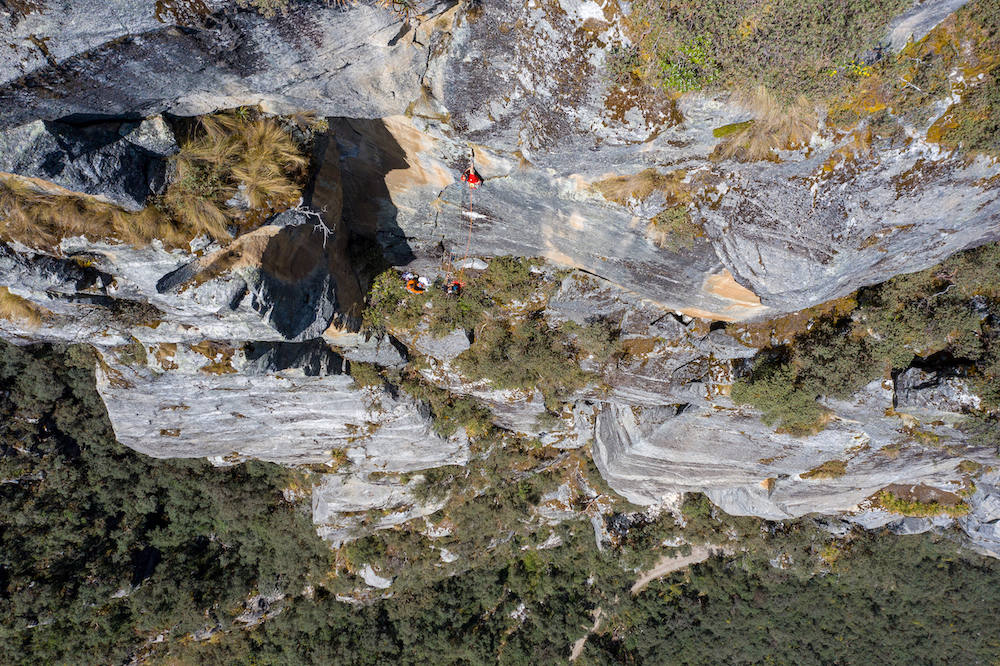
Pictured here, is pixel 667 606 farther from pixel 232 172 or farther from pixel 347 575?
pixel 232 172

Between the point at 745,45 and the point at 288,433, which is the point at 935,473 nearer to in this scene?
the point at 745,45

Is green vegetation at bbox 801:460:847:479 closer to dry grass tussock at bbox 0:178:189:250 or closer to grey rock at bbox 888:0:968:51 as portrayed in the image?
grey rock at bbox 888:0:968:51

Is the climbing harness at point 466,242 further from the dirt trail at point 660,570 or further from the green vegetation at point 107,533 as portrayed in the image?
the dirt trail at point 660,570

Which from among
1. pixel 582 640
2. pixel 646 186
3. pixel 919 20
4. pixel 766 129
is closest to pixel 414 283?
pixel 646 186

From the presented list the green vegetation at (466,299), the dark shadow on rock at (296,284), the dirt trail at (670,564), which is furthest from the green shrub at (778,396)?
the dirt trail at (670,564)

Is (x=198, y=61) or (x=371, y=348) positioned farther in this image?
(x=371, y=348)

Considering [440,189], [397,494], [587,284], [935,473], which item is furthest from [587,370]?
[935,473]

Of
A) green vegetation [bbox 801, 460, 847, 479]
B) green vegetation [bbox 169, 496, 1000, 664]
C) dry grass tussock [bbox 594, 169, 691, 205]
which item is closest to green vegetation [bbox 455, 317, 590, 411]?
dry grass tussock [bbox 594, 169, 691, 205]

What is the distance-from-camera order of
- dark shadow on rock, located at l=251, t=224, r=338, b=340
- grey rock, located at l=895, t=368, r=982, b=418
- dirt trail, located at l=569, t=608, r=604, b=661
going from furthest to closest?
dirt trail, located at l=569, t=608, r=604, b=661 → grey rock, located at l=895, t=368, r=982, b=418 → dark shadow on rock, located at l=251, t=224, r=338, b=340
